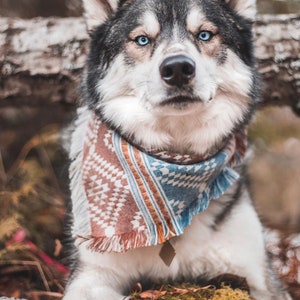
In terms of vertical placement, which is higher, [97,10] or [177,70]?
[97,10]

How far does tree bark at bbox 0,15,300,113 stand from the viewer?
437 cm

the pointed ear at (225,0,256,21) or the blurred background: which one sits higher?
the pointed ear at (225,0,256,21)

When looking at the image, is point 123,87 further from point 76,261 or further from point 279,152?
point 279,152

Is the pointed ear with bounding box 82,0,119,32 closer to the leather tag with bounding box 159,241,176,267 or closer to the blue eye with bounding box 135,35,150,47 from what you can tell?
the blue eye with bounding box 135,35,150,47

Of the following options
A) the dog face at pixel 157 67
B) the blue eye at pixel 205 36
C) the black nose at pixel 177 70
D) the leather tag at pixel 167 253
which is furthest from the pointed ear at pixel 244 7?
the leather tag at pixel 167 253

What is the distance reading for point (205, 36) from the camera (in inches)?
115

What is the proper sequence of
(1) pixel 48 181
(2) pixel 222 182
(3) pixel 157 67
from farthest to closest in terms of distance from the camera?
(1) pixel 48 181, (2) pixel 222 182, (3) pixel 157 67

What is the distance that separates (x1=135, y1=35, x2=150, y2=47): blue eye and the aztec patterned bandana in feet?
1.54

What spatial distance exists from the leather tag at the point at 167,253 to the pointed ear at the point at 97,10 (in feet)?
4.06

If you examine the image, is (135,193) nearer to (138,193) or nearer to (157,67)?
(138,193)

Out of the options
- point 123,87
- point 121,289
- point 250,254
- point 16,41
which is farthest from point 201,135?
point 16,41

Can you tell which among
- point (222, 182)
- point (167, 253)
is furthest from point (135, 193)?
point (222, 182)

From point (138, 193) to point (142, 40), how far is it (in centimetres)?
76

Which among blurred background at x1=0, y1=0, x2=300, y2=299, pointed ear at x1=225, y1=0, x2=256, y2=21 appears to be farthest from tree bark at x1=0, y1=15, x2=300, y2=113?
pointed ear at x1=225, y1=0, x2=256, y2=21
